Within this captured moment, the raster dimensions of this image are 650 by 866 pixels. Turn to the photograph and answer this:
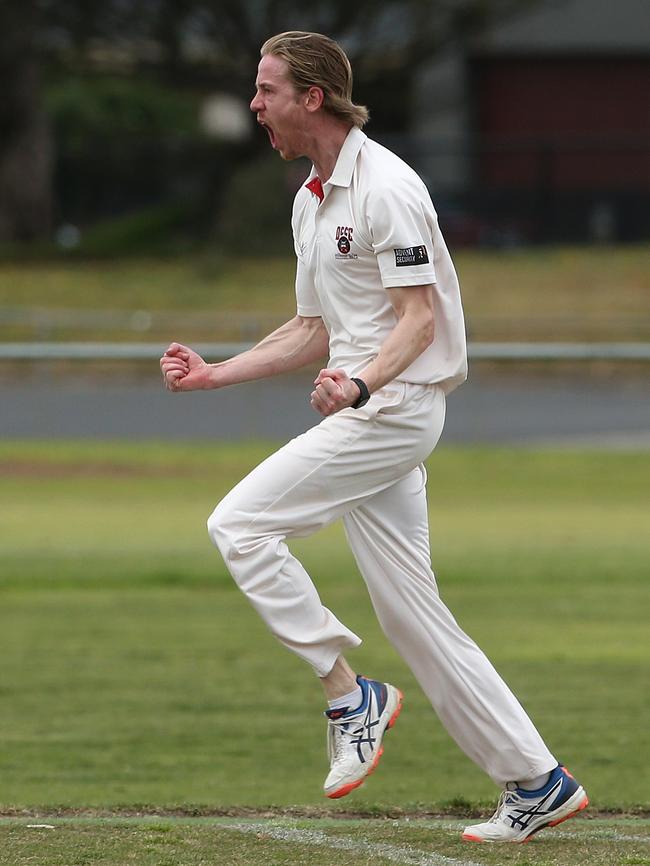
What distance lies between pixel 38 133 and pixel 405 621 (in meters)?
35.1

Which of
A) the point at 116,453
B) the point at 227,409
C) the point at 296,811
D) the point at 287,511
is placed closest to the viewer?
the point at 287,511

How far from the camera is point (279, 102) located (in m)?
4.99

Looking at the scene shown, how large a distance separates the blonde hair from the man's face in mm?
23

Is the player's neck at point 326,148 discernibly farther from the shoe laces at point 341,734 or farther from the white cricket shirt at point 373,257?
the shoe laces at point 341,734

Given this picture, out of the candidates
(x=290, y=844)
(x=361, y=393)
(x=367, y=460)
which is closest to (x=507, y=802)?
(x=290, y=844)

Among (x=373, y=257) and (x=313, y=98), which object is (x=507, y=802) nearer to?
(x=373, y=257)

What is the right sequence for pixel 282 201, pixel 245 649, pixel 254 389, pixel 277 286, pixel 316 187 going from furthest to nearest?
pixel 282 201 < pixel 277 286 < pixel 254 389 < pixel 245 649 < pixel 316 187

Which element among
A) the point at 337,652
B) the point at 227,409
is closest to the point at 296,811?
the point at 337,652

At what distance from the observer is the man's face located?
196 inches

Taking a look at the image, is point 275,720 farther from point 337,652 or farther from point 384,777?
point 337,652

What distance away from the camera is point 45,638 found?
33.8ft

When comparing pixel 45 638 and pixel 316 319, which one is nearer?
pixel 316 319

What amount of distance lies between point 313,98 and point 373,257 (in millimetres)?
494

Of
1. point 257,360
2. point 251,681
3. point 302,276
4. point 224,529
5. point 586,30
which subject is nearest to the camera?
point 224,529
